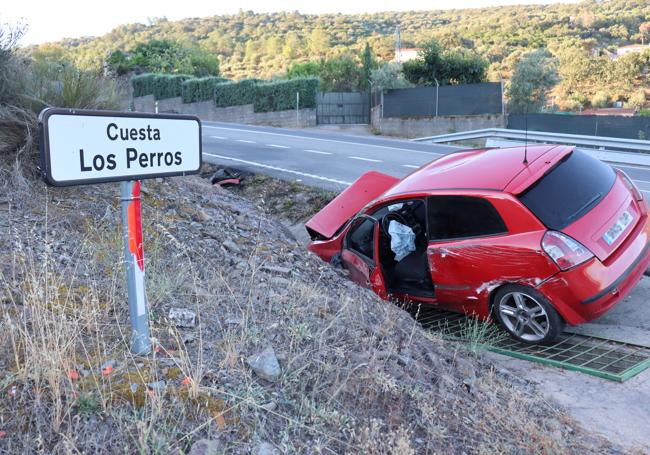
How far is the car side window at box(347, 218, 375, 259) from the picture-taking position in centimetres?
671

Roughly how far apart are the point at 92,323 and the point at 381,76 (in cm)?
3274

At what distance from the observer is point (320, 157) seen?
1630cm

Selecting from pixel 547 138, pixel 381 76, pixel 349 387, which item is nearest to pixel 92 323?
pixel 349 387

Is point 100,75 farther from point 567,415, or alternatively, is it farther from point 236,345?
point 567,415

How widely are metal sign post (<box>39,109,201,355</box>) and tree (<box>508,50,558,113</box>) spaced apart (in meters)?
28.1

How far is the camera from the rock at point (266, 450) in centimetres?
265

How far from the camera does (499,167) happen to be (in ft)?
19.0

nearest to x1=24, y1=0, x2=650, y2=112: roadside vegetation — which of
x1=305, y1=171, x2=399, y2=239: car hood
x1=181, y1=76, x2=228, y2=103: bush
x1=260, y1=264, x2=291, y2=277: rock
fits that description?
x1=305, y1=171, x2=399, y2=239: car hood

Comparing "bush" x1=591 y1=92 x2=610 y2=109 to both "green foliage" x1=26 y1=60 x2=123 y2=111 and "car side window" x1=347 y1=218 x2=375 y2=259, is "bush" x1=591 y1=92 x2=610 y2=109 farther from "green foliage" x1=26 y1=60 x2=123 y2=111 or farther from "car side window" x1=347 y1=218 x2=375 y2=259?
"green foliage" x1=26 y1=60 x2=123 y2=111

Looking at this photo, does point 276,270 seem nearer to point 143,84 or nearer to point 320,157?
point 320,157

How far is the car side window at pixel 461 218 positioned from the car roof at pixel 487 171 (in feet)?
0.47

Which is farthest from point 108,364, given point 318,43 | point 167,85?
point 318,43

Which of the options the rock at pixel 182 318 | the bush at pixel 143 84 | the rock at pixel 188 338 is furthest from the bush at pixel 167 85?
the rock at pixel 188 338

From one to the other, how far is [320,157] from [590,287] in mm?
11860
